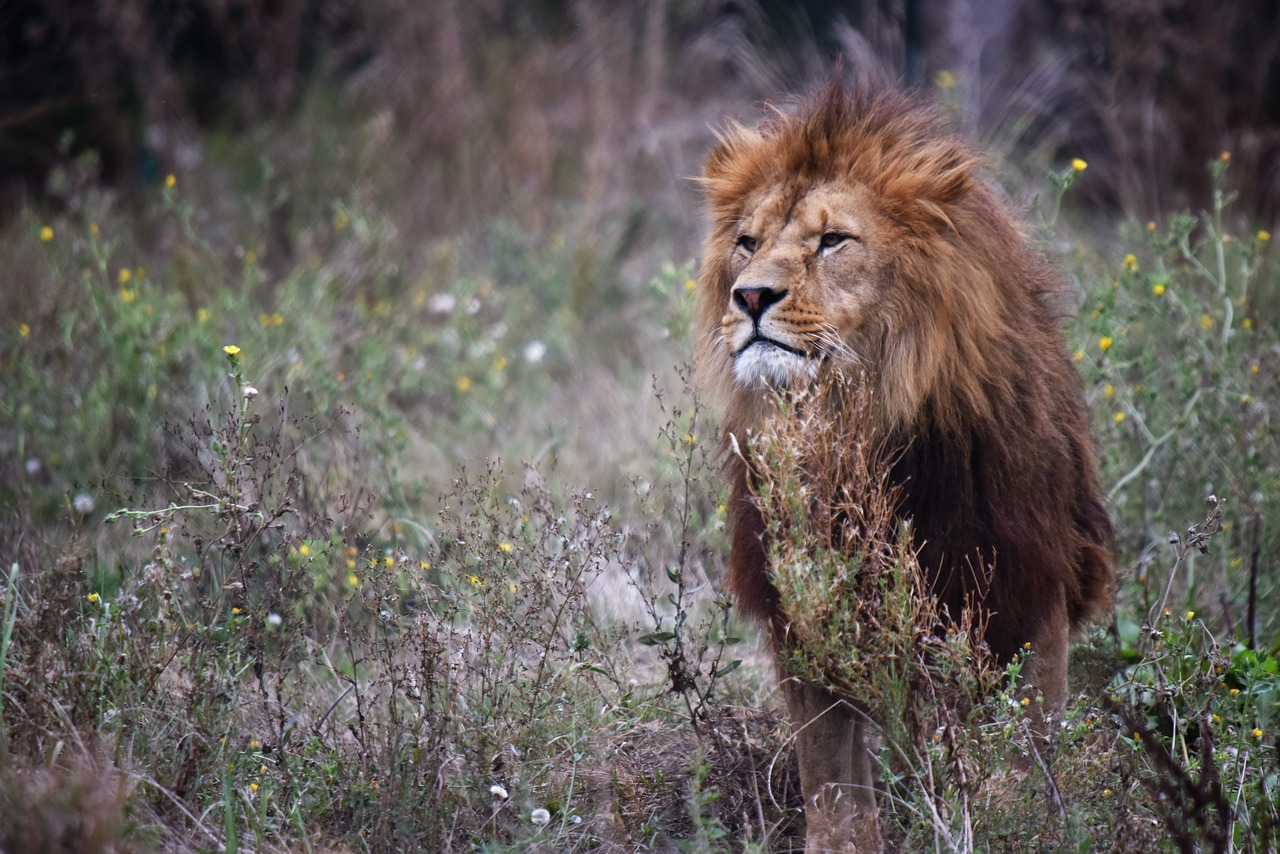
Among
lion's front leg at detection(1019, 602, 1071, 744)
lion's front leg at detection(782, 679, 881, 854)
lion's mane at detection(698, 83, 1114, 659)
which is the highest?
lion's mane at detection(698, 83, 1114, 659)

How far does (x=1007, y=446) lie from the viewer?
2.69 m

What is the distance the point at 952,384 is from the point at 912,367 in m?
0.10

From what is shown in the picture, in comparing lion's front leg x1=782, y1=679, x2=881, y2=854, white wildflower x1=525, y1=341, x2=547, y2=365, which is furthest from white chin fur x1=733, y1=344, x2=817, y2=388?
white wildflower x1=525, y1=341, x2=547, y2=365

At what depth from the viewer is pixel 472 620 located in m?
3.00

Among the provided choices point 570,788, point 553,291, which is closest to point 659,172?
point 553,291

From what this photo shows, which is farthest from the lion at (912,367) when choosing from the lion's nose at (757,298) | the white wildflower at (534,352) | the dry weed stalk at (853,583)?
the white wildflower at (534,352)

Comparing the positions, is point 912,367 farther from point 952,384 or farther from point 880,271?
point 880,271

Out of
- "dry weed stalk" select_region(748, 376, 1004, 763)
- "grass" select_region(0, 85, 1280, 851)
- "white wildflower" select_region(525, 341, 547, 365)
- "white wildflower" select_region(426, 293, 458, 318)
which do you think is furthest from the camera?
"white wildflower" select_region(426, 293, 458, 318)

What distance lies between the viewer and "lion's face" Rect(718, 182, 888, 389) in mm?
2680

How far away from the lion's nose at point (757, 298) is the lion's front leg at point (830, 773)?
0.84 metres

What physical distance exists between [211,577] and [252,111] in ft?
18.8

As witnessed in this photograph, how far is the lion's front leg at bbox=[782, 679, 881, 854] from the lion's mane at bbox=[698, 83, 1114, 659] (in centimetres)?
21

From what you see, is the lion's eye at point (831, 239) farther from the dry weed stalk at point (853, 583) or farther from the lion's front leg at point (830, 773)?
the lion's front leg at point (830, 773)

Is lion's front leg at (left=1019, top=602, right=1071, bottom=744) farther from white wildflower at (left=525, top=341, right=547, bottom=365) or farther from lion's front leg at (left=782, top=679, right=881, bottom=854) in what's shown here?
white wildflower at (left=525, top=341, right=547, bottom=365)
